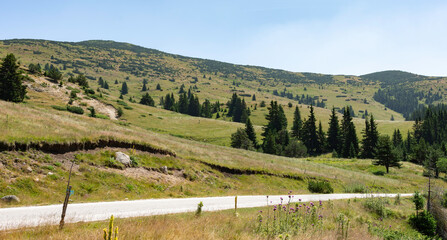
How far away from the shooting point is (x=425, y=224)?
56.7 feet

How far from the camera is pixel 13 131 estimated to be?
1681 cm

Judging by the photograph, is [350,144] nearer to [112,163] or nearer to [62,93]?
[112,163]

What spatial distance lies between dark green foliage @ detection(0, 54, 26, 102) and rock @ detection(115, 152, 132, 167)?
4489 centimetres

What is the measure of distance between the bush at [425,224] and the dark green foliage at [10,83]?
2564 inches

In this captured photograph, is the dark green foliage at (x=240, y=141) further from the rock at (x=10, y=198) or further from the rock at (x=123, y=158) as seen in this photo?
the rock at (x=10, y=198)

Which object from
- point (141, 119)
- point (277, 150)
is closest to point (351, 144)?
point (277, 150)

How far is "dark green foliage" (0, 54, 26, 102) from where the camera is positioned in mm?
50750

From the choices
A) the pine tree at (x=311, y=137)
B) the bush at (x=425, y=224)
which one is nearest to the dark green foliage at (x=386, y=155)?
the pine tree at (x=311, y=137)

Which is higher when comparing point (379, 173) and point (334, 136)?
point (334, 136)

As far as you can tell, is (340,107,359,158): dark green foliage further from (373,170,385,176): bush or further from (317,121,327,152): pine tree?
(373,170,385,176): bush

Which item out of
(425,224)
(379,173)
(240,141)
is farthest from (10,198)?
(240,141)

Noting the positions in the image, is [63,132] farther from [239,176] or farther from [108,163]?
[239,176]

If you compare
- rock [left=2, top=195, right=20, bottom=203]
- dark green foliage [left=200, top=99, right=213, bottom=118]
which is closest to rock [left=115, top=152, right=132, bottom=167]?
rock [left=2, top=195, right=20, bottom=203]

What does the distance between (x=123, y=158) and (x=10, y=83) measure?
4752cm
